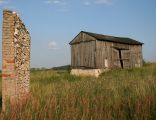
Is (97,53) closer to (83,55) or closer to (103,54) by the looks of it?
(103,54)

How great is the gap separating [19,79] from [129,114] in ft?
14.2

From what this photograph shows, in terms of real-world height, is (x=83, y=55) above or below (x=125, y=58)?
above

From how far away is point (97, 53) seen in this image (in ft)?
95.6

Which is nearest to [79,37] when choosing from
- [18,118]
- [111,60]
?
[111,60]

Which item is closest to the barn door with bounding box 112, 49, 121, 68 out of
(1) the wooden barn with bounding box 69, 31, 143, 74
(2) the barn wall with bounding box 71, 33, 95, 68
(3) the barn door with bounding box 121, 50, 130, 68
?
(1) the wooden barn with bounding box 69, 31, 143, 74

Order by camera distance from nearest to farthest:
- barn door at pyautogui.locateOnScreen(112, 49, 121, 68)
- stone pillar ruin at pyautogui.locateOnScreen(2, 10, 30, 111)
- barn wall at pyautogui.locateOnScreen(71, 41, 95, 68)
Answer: stone pillar ruin at pyautogui.locateOnScreen(2, 10, 30, 111) → barn wall at pyautogui.locateOnScreen(71, 41, 95, 68) → barn door at pyautogui.locateOnScreen(112, 49, 121, 68)

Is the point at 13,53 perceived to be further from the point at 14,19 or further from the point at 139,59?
the point at 139,59

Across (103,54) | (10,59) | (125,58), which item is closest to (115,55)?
(125,58)

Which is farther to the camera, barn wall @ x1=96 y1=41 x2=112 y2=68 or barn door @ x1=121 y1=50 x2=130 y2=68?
barn door @ x1=121 y1=50 x2=130 y2=68

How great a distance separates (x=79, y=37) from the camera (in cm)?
3105

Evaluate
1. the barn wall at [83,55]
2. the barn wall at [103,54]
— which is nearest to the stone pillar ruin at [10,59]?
the barn wall at [103,54]

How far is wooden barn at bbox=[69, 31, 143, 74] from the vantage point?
29.3 m

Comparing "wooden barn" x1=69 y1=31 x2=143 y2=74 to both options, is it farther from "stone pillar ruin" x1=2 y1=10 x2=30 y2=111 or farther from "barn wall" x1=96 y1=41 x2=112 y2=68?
"stone pillar ruin" x1=2 y1=10 x2=30 y2=111

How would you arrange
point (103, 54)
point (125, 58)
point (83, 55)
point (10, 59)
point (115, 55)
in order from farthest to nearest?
point (125, 58), point (115, 55), point (83, 55), point (103, 54), point (10, 59)
